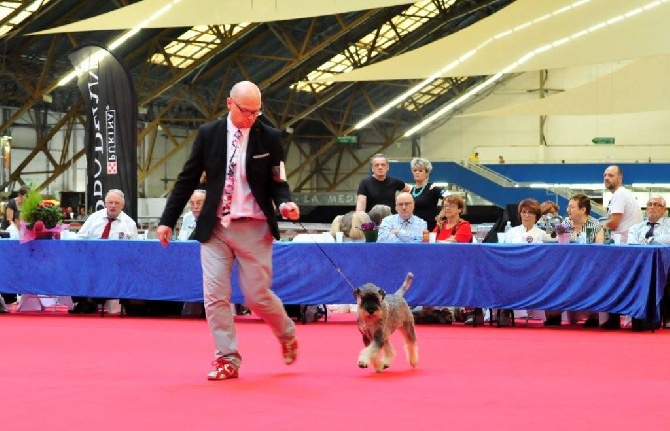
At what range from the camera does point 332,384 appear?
A: 434 cm

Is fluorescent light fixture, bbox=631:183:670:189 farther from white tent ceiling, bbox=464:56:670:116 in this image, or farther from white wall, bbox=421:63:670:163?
white tent ceiling, bbox=464:56:670:116

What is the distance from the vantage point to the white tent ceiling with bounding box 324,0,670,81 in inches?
457

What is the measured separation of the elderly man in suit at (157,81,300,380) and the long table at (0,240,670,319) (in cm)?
225

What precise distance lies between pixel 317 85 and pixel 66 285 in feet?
75.6

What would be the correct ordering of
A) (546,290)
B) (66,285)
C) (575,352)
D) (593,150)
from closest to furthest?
(575,352)
(546,290)
(66,285)
(593,150)

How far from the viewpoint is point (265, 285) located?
463 cm

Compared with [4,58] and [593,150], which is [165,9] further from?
[593,150]

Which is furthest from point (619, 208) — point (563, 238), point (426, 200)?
point (426, 200)

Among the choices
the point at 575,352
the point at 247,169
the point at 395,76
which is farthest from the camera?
the point at 395,76

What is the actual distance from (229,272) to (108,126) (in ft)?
23.7

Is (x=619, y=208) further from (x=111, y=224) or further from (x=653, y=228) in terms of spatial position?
(x=111, y=224)

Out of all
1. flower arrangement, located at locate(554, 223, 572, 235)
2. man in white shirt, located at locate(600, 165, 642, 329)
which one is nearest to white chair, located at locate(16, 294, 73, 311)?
flower arrangement, located at locate(554, 223, 572, 235)

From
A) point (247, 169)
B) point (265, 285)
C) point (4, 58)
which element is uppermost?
point (4, 58)

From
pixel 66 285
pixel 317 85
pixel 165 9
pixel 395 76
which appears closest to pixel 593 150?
pixel 317 85
